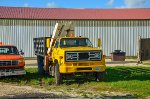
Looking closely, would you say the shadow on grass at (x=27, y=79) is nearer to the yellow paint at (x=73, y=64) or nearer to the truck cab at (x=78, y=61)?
the truck cab at (x=78, y=61)

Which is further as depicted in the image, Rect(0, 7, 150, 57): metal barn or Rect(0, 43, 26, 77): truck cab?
Rect(0, 7, 150, 57): metal barn

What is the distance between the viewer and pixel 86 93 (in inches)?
643

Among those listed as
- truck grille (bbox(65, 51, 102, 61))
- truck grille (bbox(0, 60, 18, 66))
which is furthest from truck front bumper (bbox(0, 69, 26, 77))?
truck grille (bbox(65, 51, 102, 61))

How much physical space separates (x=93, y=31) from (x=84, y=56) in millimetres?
24718

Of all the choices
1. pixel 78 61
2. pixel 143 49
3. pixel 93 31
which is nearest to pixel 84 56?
pixel 78 61

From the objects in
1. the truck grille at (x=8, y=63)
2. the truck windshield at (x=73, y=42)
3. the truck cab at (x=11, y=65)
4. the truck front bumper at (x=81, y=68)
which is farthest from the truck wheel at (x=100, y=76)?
the truck grille at (x=8, y=63)

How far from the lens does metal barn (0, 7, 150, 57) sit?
142 ft

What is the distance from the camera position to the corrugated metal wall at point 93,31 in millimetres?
43312

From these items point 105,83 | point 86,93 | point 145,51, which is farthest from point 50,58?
point 145,51

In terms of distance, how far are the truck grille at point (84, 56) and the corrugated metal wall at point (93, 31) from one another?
23.8m

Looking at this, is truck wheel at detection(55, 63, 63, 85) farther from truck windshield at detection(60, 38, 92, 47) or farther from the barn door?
the barn door

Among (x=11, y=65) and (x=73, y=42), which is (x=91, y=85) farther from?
(x=11, y=65)

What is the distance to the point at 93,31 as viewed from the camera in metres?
44.1

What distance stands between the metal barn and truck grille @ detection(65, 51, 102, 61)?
23701 millimetres
